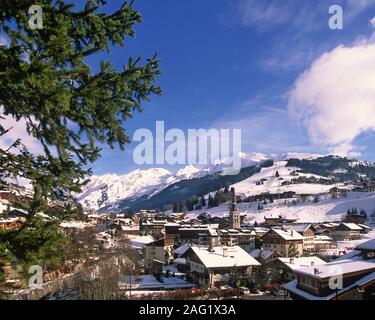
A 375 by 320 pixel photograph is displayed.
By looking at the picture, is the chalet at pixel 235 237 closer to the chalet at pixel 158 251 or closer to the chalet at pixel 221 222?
the chalet at pixel 158 251

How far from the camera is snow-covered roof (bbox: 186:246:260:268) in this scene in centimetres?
4575

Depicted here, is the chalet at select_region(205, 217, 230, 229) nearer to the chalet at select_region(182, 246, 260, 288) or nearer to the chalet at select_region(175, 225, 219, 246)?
the chalet at select_region(175, 225, 219, 246)

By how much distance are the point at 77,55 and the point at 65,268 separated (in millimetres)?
43841

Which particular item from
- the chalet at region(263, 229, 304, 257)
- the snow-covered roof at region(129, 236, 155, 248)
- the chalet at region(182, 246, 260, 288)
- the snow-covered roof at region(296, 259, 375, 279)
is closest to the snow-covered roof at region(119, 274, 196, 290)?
the chalet at region(182, 246, 260, 288)

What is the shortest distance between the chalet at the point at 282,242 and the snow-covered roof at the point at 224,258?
87.1 ft

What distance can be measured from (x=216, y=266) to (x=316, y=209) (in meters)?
138

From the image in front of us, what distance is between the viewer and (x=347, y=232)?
359 feet

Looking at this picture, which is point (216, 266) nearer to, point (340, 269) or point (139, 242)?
point (340, 269)

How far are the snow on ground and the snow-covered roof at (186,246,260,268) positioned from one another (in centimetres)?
11032

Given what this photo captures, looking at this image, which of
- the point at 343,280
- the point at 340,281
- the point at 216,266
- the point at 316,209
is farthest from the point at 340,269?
the point at 316,209

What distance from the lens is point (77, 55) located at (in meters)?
6.38

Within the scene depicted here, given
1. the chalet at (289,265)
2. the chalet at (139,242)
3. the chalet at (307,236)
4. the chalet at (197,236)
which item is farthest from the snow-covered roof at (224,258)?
the chalet at (307,236)
